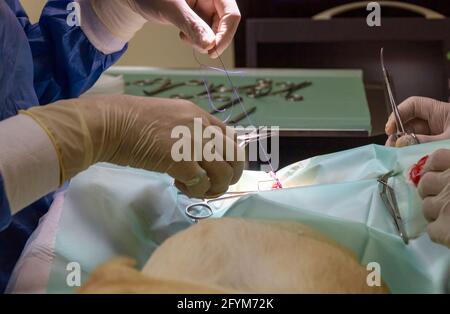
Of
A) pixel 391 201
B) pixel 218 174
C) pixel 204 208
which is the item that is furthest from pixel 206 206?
pixel 391 201

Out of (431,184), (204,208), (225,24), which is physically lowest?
(204,208)

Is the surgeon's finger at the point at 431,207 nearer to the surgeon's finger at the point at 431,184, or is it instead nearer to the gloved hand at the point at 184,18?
the surgeon's finger at the point at 431,184

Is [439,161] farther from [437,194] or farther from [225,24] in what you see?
[225,24]

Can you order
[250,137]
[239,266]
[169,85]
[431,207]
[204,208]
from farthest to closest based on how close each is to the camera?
[169,85] → [250,137] → [204,208] → [431,207] → [239,266]

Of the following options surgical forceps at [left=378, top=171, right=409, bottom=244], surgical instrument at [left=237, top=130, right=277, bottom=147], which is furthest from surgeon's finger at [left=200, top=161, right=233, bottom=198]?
surgical forceps at [left=378, top=171, right=409, bottom=244]

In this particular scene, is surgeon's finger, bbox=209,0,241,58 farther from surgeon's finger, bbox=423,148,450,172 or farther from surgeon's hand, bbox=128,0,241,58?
surgeon's finger, bbox=423,148,450,172

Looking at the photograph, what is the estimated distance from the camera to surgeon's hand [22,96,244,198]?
3.55 ft

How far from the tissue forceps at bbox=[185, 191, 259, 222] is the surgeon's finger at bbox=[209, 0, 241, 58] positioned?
352 mm

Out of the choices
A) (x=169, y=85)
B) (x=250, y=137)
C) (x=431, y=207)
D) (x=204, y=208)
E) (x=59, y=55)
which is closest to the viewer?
(x=431, y=207)

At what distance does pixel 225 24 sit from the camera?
59.2 inches

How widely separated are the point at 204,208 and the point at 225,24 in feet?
1.54

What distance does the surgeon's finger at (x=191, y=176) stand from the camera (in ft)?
3.81

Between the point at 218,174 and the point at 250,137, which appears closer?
the point at 218,174
